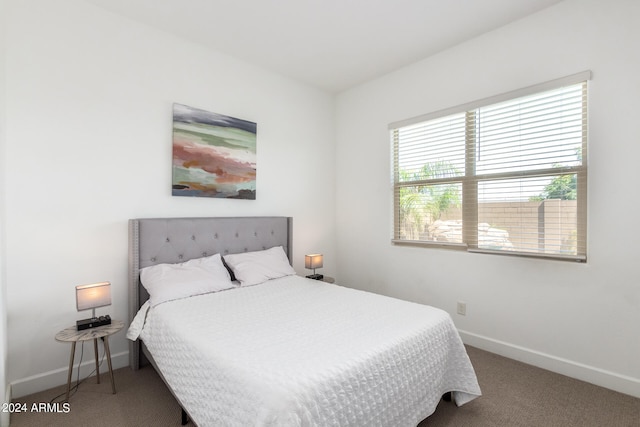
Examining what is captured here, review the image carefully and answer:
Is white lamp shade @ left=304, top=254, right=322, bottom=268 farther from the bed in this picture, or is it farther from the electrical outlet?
the electrical outlet

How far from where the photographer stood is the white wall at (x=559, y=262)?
2.21m

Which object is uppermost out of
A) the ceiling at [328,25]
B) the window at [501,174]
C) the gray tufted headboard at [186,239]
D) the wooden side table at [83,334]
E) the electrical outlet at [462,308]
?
the ceiling at [328,25]

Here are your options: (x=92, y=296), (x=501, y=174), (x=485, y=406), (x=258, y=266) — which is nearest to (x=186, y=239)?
(x=258, y=266)

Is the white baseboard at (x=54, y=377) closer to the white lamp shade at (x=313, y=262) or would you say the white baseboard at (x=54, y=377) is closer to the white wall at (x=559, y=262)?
the white lamp shade at (x=313, y=262)

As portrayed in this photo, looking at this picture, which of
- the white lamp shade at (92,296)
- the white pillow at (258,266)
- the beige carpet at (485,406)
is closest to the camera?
the beige carpet at (485,406)

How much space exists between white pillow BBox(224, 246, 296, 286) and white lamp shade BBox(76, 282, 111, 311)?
3.27ft

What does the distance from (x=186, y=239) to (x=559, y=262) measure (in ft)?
10.2

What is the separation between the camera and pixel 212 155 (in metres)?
3.07

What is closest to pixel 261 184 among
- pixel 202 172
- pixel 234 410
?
pixel 202 172

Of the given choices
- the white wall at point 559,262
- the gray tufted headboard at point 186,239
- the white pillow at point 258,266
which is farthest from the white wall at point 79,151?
the white wall at point 559,262

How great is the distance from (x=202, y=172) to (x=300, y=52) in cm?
156

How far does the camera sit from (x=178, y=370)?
1717mm

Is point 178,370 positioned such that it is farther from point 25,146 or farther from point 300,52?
point 300,52

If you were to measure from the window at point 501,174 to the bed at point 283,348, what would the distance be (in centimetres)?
123
